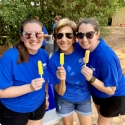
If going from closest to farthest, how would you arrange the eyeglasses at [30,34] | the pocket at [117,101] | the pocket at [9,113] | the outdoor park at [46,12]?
the eyeglasses at [30,34]
the pocket at [9,113]
the pocket at [117,101]
the outdoor park at [46,12]

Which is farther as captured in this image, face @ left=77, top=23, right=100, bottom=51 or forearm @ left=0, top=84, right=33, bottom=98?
face @ left=77, top=23, right=100, bottom=51

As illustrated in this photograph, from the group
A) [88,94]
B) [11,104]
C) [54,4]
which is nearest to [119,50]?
[54,4]

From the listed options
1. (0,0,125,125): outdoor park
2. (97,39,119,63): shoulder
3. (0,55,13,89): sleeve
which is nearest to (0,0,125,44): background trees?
(0,0,125,125): outdoor park

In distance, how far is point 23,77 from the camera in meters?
2.03

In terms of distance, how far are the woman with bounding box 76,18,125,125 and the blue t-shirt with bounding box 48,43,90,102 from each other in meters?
0.12

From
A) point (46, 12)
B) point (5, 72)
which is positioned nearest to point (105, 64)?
point (5, 72)

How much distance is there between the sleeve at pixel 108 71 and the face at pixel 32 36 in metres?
0.72

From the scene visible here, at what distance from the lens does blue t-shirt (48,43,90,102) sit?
2.26m

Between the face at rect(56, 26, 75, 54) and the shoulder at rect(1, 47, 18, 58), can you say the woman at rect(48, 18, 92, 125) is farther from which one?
the shoulder at rect(1, 47, 18, 58)

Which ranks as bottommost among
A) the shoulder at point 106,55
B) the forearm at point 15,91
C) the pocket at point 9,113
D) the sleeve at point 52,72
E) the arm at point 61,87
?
the pocket at point 9,113

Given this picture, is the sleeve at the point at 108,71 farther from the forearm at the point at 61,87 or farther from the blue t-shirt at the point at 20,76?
the blue t-shirt at the point at 20,76

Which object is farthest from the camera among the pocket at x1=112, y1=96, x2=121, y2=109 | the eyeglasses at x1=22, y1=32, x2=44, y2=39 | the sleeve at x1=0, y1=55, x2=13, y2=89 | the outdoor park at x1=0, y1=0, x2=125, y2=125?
the outdoor park at x1=0, y1=0, x2=125, y2=125

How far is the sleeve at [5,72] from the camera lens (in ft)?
6.24

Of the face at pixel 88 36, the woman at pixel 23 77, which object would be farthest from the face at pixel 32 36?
the face at pixel 88 36
